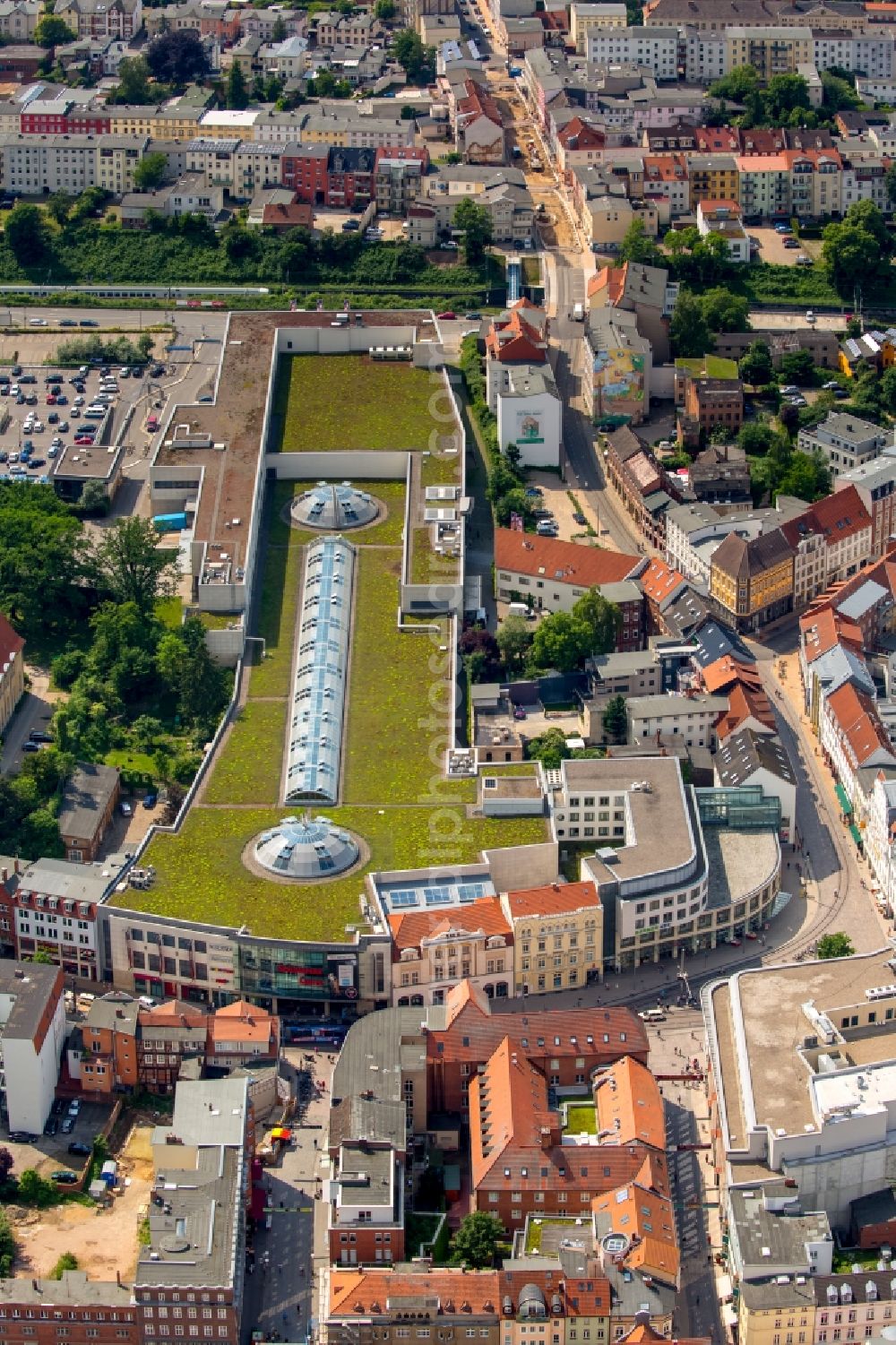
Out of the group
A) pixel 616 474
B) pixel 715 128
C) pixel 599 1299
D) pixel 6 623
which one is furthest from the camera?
pixel 715 128

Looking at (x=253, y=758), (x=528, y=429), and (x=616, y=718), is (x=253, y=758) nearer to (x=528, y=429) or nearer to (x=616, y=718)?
(x=616, y=718)

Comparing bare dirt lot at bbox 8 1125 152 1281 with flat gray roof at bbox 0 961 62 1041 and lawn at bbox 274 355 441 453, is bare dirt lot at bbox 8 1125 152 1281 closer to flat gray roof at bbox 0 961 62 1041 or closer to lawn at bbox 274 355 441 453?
flat gray roof at bbox 0 961 62 1041

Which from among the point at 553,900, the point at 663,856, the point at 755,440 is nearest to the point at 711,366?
the point at 755,440

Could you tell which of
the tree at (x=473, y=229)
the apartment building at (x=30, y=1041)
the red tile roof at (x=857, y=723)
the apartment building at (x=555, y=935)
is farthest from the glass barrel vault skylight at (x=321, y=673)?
the tree at (x=473, y=229)

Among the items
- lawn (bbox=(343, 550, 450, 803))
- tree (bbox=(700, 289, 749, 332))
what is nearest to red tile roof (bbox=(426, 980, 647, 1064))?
lawn (bbox=(343, 550, 450, 803))

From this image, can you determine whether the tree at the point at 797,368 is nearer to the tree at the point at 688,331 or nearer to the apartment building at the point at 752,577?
the tree at the point at 688,331

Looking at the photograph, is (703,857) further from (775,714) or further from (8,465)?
(8,465)

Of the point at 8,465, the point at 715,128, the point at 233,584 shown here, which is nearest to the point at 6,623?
the point at 233,584
